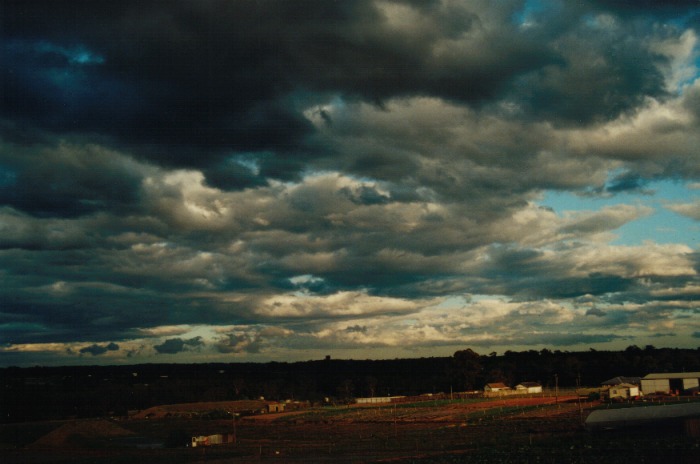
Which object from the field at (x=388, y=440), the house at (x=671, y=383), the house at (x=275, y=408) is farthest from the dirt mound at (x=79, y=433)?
the house at (x=671, y=383)

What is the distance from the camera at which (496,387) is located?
188125 millimetres

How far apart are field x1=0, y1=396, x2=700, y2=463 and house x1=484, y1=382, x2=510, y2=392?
45.2 metres

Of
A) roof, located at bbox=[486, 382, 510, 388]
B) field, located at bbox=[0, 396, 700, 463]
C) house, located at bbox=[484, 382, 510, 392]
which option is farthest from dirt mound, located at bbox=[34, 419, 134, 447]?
roof, located at bbox=[486, 382, 510, 388]

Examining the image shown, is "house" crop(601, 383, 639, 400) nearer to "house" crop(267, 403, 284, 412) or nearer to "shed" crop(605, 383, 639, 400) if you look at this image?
"shed" crop(605, 383, 639, 400)

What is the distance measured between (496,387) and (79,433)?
119308mm

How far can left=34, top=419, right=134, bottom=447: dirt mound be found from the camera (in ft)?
331

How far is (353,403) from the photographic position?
7229 inches

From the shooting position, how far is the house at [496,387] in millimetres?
184000

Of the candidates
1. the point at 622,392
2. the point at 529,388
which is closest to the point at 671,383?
the point at 622,392

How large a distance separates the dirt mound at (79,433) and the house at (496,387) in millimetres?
104537

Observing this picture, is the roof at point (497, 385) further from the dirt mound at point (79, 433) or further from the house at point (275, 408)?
the dirt mound at point (79, 433)

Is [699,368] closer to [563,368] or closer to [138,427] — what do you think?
[563,368]

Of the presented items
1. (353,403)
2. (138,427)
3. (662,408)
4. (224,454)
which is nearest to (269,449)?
(224,454)

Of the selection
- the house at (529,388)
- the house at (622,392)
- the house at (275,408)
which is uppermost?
the house at (622,392)
